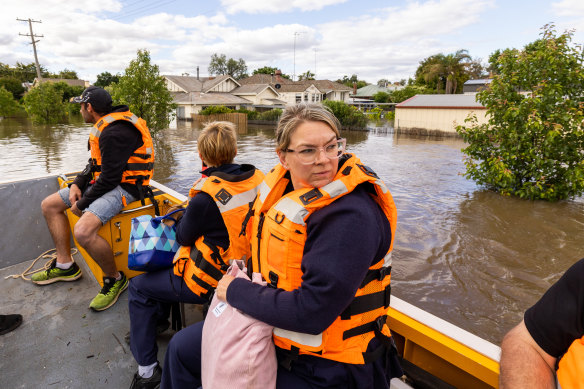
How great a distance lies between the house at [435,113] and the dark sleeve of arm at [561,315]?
27.5 m

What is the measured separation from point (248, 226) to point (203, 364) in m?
0.76

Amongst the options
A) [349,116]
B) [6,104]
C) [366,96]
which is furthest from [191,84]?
[366,96]

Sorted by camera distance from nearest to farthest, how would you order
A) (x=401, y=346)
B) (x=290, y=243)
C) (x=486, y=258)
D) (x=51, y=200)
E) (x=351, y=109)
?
(x=290, y=243)
(x=401, y=346)
(x=51, y=200)
(x=486, y=258)
(x=351, y=109)

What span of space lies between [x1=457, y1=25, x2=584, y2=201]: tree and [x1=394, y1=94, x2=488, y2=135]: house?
18695mm

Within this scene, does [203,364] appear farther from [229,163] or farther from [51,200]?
[51,200]

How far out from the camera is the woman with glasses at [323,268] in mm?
1201

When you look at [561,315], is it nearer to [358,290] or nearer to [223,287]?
[358,290]

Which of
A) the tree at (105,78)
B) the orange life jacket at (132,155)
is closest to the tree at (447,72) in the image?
the orange life jacket at (132,155)

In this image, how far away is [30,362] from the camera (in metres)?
2.35

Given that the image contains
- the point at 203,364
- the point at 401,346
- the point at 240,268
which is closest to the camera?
the point at 203,364

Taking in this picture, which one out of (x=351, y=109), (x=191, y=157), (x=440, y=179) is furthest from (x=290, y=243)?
(x=351, y=109)

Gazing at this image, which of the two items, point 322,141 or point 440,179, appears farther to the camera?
point 440,179

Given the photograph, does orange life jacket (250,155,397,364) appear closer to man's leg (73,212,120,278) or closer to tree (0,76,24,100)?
man's leg (73,212,120,278)

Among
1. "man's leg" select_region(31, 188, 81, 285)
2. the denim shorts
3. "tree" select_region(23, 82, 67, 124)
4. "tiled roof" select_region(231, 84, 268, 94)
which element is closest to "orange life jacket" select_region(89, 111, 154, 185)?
the denim shorts
